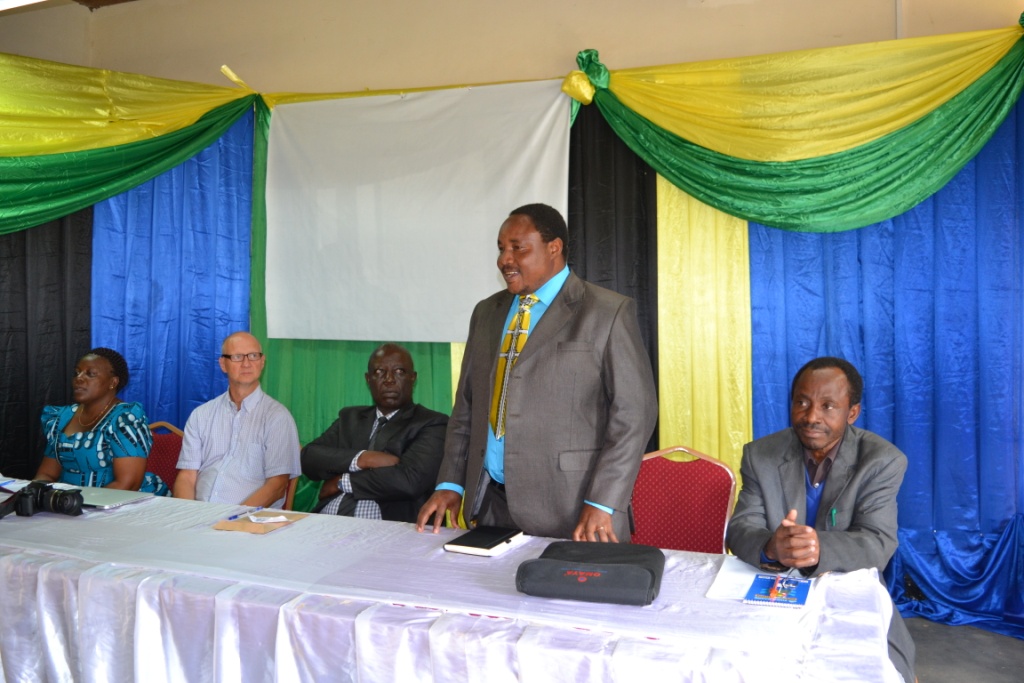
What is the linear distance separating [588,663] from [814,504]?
115 cm

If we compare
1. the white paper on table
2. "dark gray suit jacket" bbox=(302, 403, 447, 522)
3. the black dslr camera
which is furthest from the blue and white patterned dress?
the white paper on table

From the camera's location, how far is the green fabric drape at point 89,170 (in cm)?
433

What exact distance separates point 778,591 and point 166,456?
122 inches

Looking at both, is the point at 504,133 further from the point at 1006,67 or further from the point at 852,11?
the point at 1006,67

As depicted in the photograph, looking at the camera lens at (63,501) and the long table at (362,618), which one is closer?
the long table at (362,618)

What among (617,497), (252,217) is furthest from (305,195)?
(617,497)

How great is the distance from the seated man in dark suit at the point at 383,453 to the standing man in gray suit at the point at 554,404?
84cm

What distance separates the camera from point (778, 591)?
6.10 feet

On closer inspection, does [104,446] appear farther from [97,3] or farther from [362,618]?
[97,3]

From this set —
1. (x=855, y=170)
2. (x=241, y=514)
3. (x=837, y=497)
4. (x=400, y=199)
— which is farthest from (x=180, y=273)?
(x=837, y=497)

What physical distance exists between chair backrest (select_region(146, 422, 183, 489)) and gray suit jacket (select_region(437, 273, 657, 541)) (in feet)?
7.11

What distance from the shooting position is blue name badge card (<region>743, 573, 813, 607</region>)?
1.79 m

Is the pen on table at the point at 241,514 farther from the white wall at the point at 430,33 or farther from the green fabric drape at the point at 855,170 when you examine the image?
the white wall at the point at 430,33

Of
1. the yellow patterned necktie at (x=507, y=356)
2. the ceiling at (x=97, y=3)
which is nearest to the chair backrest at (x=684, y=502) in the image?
the yellow patterned necktie at (x=507, y=356)
